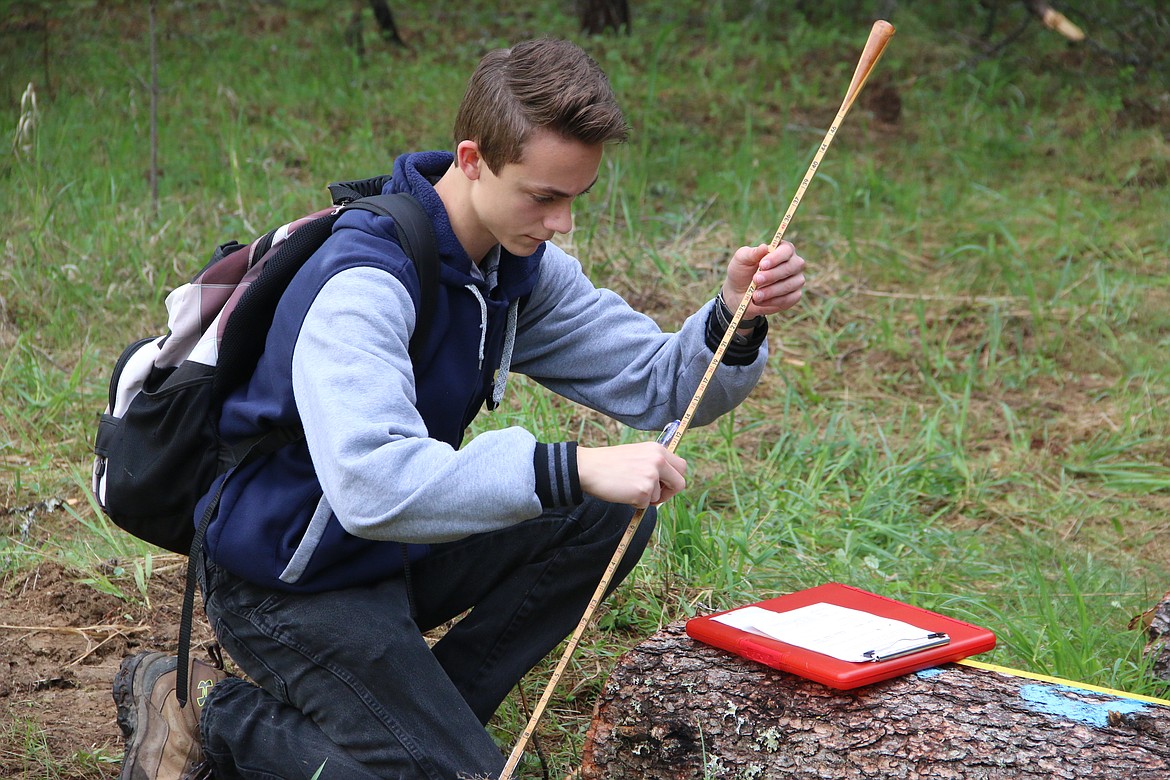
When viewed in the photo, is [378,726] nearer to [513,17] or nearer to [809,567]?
[809,567]

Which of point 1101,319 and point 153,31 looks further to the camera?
point 153,31

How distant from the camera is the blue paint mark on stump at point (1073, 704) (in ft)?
5.86

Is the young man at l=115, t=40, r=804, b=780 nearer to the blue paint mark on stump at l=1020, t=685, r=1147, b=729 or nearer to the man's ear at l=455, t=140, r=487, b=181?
the man's ear at l=455, t=140, r=487, b=181

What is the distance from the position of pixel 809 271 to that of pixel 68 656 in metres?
3.46

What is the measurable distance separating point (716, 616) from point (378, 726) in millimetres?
646

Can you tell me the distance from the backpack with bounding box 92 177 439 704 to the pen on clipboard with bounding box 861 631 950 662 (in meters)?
0.94

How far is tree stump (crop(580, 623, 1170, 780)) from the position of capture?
172 cm

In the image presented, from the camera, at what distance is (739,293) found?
2.17 meters

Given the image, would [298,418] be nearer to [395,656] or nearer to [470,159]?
[395,656]

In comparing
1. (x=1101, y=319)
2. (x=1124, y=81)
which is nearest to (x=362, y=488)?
(x=1101, y=319)

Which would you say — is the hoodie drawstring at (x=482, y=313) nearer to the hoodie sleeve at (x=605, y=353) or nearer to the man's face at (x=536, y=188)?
the man's face at (x=536, y=188)

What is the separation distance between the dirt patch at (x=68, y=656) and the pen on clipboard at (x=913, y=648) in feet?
5.19

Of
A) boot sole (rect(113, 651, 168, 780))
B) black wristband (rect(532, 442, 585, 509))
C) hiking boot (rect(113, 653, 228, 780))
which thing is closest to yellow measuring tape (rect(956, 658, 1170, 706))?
black wristband (rect(532, 442, 585, 509))

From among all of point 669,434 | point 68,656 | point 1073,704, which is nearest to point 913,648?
point 1073,704
